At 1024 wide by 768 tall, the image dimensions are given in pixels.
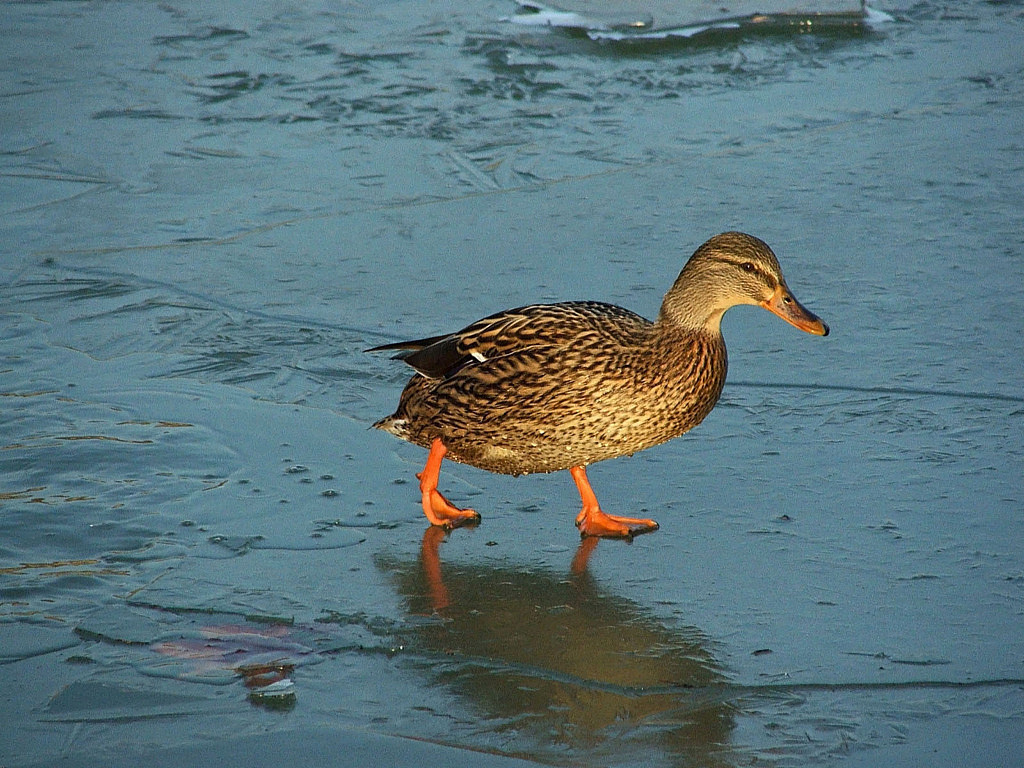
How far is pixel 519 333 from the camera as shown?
14.2 ft

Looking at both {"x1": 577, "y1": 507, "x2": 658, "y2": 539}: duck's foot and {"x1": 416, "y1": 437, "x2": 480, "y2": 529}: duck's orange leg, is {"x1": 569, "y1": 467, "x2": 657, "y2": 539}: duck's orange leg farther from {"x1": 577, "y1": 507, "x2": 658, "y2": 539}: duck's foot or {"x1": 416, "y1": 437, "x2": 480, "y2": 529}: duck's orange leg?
{"x1": 416, "y1": 437, "x2": 480, "y2": 529}: duck's orange leg

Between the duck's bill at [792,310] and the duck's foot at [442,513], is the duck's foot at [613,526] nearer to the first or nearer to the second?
the duck's foot at [442,513]

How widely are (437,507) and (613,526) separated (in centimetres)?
58

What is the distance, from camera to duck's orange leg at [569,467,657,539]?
412 cm

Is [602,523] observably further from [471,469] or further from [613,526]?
[471,469]

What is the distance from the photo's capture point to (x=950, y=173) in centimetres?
714

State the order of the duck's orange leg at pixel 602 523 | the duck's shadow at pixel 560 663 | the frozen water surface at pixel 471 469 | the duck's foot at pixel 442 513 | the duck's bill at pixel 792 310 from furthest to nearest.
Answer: the duck's bill at pixel 792 310, the duck's foot at pixel 442 513, the duck's orange leg at pixel 602 523, the frozen water surface at pixel 471 469, the duck's shadow at pixel 560 663

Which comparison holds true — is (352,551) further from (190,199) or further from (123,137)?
(123,137)

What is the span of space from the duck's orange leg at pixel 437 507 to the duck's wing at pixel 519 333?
1.11ft

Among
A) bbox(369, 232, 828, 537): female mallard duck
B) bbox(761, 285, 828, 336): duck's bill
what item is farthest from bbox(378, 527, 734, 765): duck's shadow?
bbox(761, 285, 828, 336): duck's bill

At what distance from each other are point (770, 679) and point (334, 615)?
1193mm

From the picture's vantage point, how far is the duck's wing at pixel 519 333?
426 cm

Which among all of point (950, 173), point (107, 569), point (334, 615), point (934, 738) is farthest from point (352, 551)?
point (950, 173)

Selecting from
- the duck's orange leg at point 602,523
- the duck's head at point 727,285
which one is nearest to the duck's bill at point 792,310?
the duck's head at point 727,285
